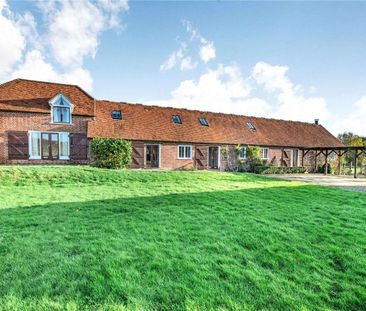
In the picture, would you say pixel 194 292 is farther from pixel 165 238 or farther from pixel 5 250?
pixel 5 250

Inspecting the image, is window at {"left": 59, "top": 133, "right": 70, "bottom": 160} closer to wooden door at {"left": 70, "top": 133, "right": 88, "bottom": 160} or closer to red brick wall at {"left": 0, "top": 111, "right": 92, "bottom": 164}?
wooden door at {"left": 70, "top": 133, "right": 88, "bottom": 160}

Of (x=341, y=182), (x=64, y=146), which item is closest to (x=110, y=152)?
(x=64, y=146)

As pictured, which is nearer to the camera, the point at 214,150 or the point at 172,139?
the point at 172,139

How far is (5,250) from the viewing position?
4.04 m

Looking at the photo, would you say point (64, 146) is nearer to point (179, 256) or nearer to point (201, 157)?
point (201, 157)

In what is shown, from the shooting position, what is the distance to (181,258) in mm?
3814

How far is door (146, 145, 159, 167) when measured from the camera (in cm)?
2095

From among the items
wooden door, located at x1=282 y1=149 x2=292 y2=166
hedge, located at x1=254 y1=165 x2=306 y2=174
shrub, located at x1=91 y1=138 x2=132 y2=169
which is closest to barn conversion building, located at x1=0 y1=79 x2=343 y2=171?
wooden door, located at x1=282 y1=149 x2=292 y2=166

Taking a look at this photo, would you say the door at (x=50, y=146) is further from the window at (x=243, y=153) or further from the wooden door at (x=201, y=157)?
the window at (x=243, y=153)

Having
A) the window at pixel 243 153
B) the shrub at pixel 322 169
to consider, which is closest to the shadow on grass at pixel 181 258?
the window at pixel 243 153

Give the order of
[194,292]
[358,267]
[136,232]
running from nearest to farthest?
1. [194,292]
2. [358,267]
3. [136,232]

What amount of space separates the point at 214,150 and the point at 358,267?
19.6 m

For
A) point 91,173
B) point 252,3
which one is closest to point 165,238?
point 91,173

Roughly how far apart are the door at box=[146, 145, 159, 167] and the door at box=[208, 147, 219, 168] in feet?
16.6
